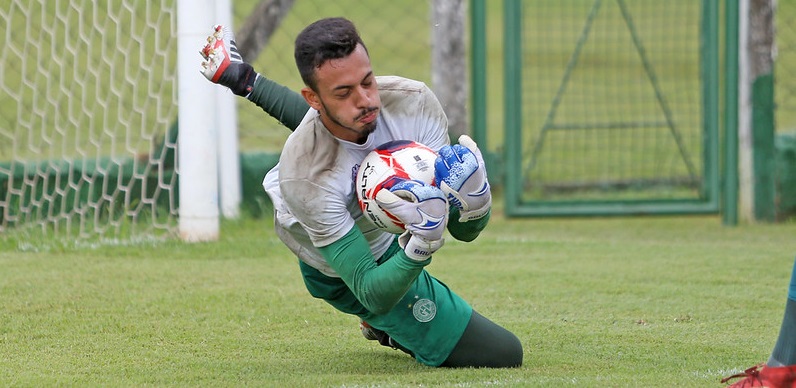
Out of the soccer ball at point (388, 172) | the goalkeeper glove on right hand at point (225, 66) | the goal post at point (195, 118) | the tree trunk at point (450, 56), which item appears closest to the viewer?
the soccer ball at point (388, 172)

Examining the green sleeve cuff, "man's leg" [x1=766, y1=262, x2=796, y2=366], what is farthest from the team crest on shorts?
"man's leg" [x1=766, y1=262, x2=796, y2=366]

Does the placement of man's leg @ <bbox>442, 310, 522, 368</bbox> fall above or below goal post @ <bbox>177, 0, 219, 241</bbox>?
below

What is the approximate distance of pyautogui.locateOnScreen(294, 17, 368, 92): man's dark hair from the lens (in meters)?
3.61

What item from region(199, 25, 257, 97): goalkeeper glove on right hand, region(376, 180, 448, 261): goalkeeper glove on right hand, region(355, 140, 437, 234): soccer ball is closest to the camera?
region(376, 180, 448, 261): goalkeeper glove on right hand

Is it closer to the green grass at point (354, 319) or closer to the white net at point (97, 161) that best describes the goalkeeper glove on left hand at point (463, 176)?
the green grass at point (354, 319)

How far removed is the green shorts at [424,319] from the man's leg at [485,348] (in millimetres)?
31

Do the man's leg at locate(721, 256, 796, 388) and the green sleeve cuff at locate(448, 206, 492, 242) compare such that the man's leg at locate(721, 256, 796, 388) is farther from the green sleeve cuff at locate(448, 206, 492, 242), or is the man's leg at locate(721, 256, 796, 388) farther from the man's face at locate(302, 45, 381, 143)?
the man's face at locate(302, 45, 381, 143)

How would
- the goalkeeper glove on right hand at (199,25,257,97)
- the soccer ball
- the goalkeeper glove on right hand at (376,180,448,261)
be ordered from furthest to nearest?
the goalkeeper glove on right hand at (199,25,257,97) < the soccer ball < the goalkeeper glove on right hand at (376,180,448,261)

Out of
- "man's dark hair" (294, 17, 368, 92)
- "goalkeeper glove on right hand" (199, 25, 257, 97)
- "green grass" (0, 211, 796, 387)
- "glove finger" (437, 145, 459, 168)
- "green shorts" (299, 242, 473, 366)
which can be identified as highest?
"man's dark hair" (294, 17, 368, 92)

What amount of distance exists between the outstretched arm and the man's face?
27.5 inches

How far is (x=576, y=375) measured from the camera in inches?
150

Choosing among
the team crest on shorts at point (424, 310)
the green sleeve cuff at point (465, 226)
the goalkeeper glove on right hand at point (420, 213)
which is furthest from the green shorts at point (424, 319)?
the goalkeeper glove on right hand at point (420, 213)

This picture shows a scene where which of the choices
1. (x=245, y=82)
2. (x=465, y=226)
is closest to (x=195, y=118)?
(x=245, y=82)

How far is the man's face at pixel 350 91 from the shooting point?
3627 mm
